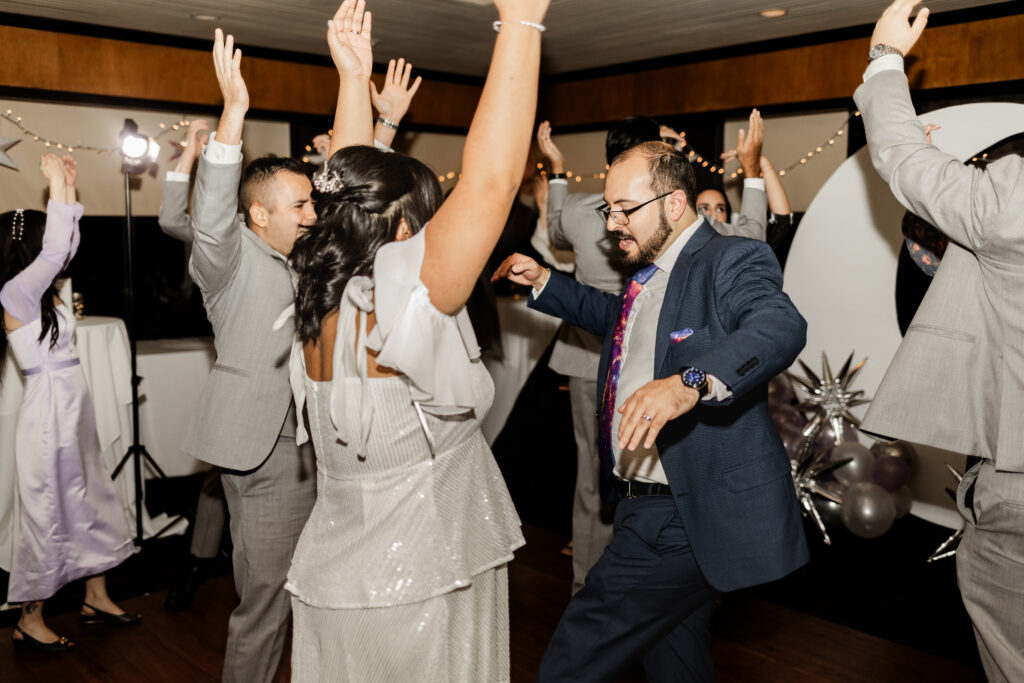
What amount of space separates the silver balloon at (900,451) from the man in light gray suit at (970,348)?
2.45 meters

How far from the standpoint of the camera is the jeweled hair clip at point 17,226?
3.20 m

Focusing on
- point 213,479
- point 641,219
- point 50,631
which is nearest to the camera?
point 641,219

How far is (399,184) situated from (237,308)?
103 centimetres

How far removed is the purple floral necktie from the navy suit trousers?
193 millimetres

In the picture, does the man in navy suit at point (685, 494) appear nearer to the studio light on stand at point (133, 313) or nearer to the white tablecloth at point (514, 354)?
the studio light on stand at point (133, 313)

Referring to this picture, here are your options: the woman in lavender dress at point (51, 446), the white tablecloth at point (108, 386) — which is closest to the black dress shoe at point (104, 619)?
the woman in lavender dress at point (51, 446)

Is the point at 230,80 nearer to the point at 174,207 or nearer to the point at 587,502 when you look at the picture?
the point at 174,207

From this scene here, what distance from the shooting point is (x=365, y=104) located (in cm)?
216

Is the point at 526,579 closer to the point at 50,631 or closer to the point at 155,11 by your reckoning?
the point at 50,631

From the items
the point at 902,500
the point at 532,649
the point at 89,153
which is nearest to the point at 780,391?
the point at 902,500

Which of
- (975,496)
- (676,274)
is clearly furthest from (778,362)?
(975,496)

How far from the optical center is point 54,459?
10.9 ft

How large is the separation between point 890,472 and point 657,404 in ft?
Answer: 10.2

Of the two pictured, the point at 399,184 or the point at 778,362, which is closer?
the point at 399,184
